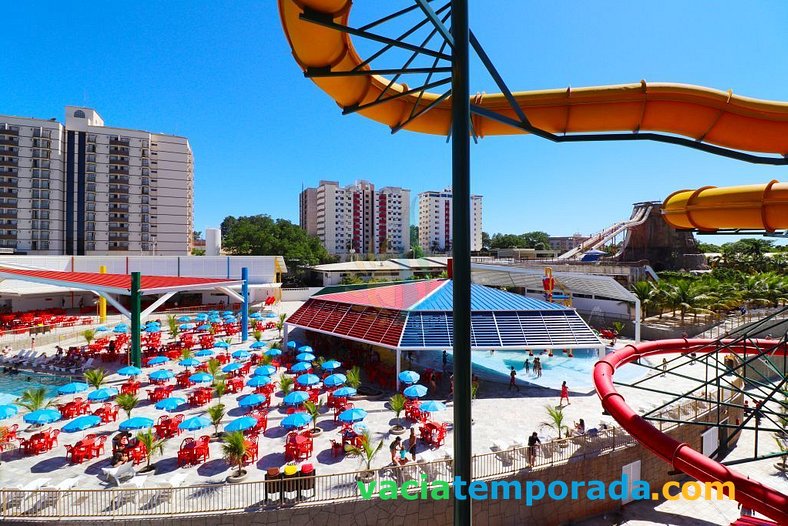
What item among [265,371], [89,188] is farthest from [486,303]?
[89,188]

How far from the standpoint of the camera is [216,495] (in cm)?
1052

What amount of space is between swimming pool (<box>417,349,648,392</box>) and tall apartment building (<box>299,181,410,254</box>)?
307 feet

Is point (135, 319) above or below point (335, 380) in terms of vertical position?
above

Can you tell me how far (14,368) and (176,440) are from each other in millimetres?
16936

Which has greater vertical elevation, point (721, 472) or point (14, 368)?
point (721, 472)

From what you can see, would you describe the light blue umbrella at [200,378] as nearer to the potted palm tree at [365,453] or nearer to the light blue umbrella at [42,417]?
the light blue umbrella at [42,417]

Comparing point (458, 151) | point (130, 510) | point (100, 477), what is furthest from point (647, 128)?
point (100, 477)

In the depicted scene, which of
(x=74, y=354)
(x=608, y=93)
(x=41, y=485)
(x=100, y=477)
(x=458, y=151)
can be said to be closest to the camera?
(x=458, y=151)

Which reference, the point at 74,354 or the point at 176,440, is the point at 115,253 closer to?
the point at 74,354

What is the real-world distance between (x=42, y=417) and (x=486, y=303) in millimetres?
→ 20657

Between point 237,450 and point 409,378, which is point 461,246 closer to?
point 237,450

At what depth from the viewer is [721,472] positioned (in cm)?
518

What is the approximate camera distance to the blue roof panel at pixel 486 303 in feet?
A: 73.0

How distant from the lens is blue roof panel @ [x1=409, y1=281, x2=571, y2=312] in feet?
73.0
